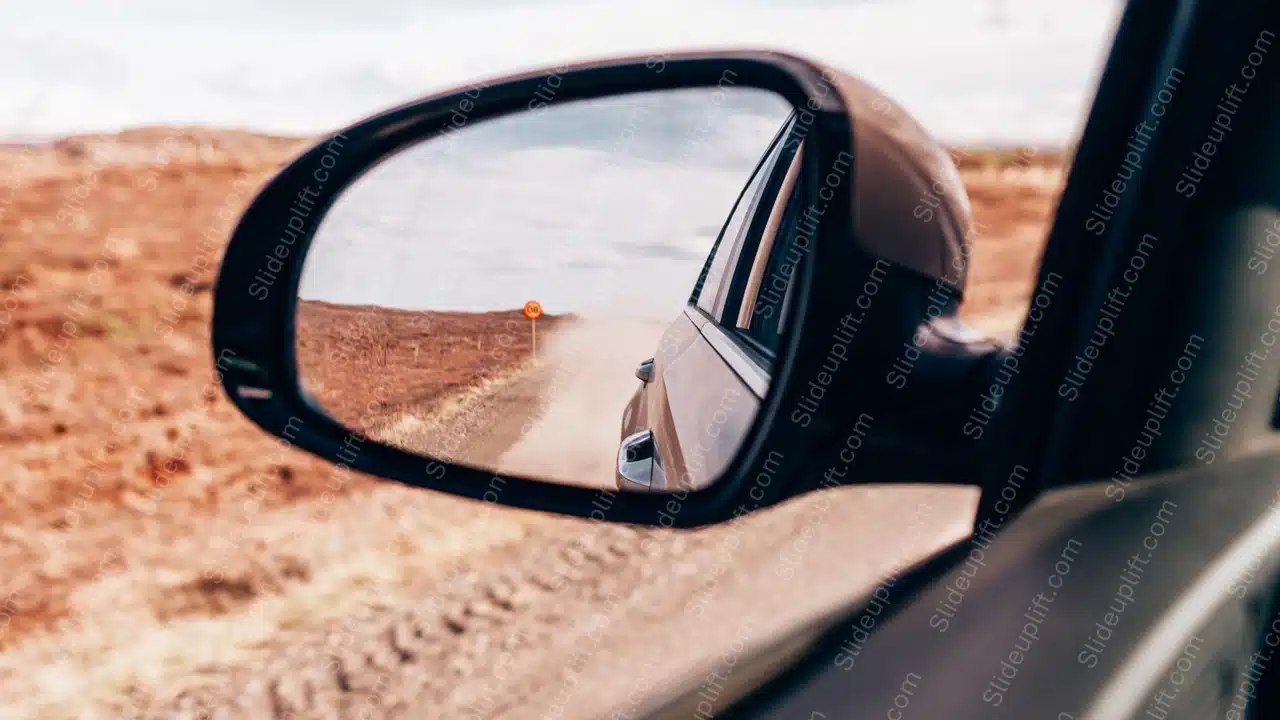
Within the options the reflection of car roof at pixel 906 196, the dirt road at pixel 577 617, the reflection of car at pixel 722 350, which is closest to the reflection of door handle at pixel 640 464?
the reflection of car at pixel 722 350

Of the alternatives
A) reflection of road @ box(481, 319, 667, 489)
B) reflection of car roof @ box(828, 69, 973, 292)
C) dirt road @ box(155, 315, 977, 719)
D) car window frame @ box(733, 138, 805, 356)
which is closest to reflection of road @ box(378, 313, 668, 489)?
reflection of road @ box(481, 319, 667, 489)

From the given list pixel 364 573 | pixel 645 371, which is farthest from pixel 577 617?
pixel 645 371

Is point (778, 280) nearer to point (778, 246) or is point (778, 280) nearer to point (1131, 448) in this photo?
point (778, 246)

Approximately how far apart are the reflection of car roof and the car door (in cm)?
38

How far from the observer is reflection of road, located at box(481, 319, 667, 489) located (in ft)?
5.26

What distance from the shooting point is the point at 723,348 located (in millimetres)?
1987

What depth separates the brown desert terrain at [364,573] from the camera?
336cm

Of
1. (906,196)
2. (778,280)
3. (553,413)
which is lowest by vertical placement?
(553,413)

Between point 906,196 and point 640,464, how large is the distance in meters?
0.86

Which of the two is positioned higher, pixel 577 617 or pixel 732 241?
pixel 732 241

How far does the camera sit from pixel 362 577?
15.6ft

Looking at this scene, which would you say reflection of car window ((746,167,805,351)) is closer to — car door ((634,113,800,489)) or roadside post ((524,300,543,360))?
car door ((634,113,800,489))

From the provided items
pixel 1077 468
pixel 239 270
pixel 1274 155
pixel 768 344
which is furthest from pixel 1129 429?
pixel 239 270

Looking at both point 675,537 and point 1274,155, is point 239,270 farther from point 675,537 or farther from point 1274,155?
point 675,537
